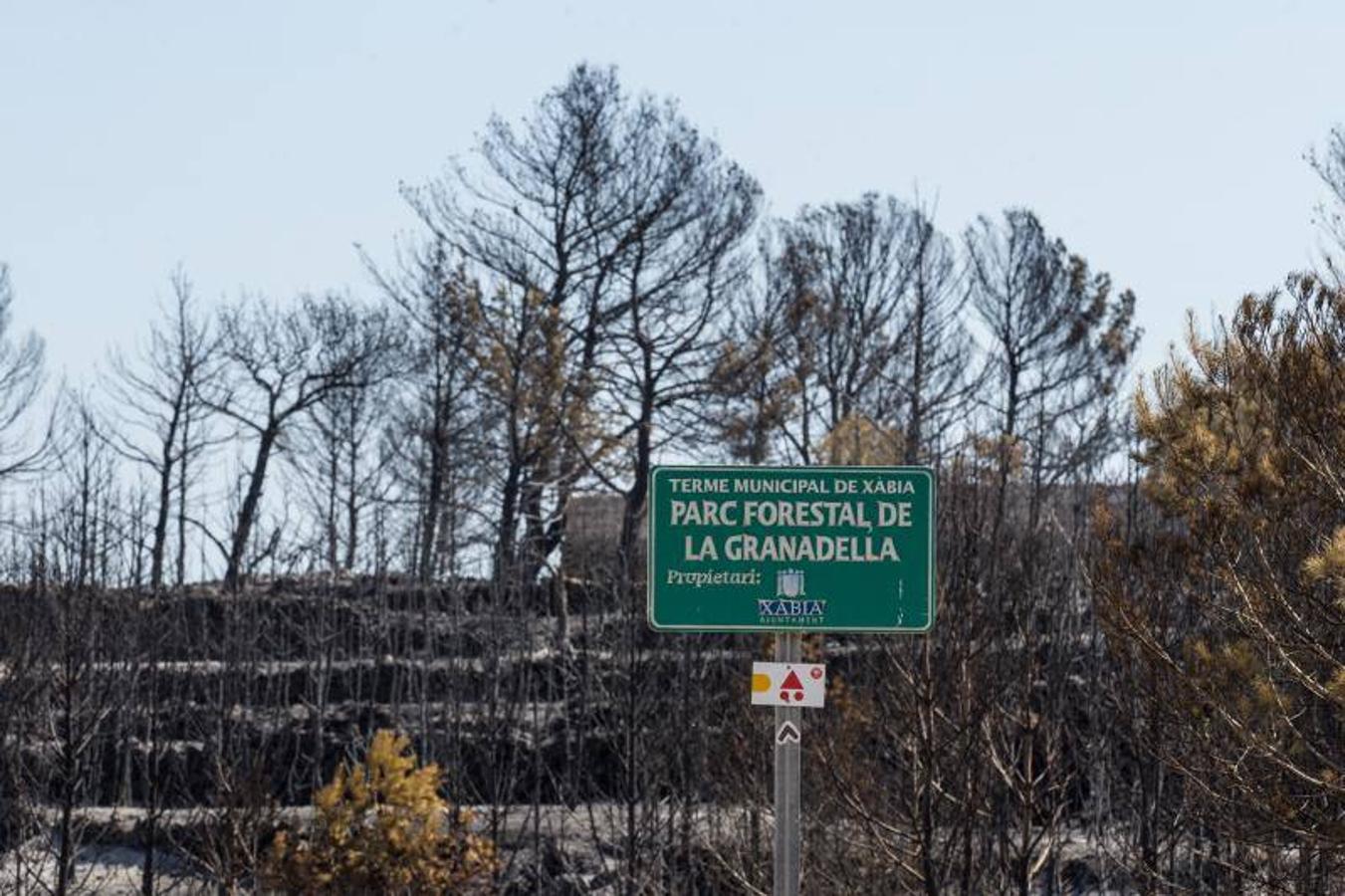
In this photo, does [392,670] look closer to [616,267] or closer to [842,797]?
[616,267]

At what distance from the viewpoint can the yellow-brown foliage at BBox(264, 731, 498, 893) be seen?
1916 centimetres

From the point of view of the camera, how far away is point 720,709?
86.9 feet

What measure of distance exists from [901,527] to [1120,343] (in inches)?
1553

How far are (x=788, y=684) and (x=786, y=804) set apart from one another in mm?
537

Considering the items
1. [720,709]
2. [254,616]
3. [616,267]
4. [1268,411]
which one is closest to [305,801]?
[254,616]

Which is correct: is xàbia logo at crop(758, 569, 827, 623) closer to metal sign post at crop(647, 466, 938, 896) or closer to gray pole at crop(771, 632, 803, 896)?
metal sign post at crop(647, 466, 938, 896)

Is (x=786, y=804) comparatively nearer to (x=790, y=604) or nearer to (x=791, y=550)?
(x=790, y=604)

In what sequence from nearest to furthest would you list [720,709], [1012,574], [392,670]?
[1012,574]
[720,709]
[392,670]

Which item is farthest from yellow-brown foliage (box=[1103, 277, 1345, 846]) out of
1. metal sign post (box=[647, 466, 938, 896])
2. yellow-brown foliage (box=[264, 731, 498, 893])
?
yellow-brown foliage (box=[264, 731, 498, 893])

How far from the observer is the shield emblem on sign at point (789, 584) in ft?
34.5

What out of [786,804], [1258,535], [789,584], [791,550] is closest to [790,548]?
[791,550]

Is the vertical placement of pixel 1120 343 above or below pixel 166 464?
above

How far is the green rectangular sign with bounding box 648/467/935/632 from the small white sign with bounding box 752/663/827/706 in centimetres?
38

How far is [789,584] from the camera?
1052 centimetres
